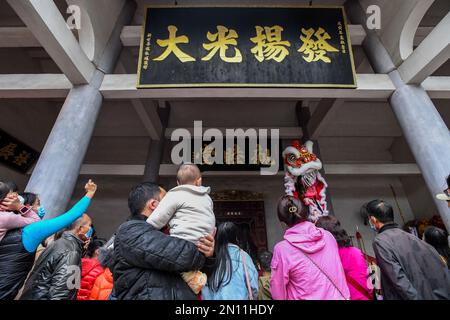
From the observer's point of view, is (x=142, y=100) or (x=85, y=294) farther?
(x=142, y=100)

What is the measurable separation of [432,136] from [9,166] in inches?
323

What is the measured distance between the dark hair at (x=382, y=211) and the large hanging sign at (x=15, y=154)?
23.7 ft

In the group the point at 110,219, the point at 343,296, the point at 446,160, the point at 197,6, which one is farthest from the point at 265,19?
the point at 110,219

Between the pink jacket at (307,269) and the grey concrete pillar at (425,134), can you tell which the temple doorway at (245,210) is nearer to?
the grey concrete pillar at (425,134)

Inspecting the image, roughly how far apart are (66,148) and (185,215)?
9.06ft

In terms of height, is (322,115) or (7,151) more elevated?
(322,115)

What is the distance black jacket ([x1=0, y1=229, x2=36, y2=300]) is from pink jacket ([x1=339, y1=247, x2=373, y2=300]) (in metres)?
2.14

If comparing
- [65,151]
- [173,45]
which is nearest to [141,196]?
[65,151]

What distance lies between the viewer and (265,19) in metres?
4.18

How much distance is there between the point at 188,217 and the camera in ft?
4.44

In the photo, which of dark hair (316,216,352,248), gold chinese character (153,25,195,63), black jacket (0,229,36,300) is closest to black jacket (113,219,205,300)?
black jacket (0,229,36,300)

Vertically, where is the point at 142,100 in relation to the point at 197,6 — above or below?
below

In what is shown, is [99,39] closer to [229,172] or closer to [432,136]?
[229,172]

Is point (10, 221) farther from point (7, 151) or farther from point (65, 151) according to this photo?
point (7, 151)
